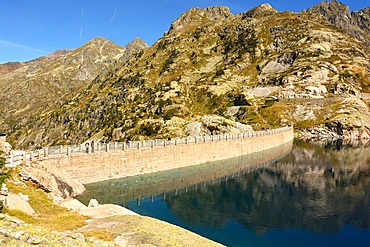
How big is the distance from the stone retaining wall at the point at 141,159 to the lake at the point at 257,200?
6.32ft

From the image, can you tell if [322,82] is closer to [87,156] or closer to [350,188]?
[350,188]

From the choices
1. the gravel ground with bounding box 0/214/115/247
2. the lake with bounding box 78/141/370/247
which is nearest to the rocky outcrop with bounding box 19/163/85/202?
the lake with bounding box 78/141/370/247

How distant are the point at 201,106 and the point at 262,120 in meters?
45.6

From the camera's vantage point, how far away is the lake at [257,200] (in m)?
37.2

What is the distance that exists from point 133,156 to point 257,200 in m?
25.6

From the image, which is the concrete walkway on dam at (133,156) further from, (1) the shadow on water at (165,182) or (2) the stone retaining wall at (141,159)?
(1) the shadow on water at (165,182)

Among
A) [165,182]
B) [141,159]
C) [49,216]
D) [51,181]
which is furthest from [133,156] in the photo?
[49,216]

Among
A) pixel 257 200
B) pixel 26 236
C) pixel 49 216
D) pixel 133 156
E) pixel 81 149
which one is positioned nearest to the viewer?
pixel 26 236

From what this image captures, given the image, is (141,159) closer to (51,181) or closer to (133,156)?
(133,156)

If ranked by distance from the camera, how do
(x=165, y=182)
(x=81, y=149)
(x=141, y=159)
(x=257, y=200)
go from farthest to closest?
1. (x=141, y=159)
2. (x=165, y=182)
3. (x=81, y=149)
4. (x=257, y=200)

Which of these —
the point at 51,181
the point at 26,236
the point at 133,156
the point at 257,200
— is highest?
the point at 26,236

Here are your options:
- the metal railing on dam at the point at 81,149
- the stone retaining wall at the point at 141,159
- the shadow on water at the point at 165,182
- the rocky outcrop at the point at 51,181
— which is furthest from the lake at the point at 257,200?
the metal railing on dam at the point at 81,149

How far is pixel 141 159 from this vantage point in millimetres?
63500

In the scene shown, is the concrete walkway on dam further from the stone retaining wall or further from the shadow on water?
the shadow on water
